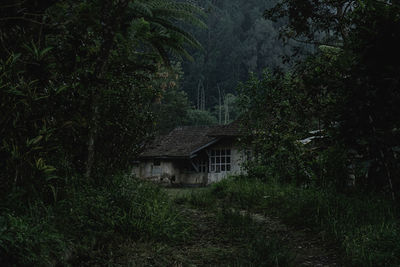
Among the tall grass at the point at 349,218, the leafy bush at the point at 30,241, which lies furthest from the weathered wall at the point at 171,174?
the leafy bush at the point at 30,241

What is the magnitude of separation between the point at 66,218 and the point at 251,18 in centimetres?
6545

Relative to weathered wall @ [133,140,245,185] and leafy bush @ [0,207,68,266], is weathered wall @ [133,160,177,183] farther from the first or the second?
leafy bush @ [0,207,68,266]

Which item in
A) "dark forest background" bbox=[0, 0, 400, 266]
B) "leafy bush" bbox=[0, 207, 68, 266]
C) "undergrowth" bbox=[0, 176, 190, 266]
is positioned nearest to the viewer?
"leafy bush" bbox=[0, 207, 68, 266]

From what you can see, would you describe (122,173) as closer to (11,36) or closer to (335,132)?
(11,36)

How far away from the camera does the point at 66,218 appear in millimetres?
3805

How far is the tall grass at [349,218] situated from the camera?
3.61 meters

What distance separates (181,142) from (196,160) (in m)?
2.33

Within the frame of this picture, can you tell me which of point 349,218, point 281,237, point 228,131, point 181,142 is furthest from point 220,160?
point 349,218

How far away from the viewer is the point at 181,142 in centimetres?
2405

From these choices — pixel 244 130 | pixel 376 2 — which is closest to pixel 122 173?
pixel 376 2

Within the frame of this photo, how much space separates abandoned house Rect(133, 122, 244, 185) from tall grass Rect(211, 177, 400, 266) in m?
13.4

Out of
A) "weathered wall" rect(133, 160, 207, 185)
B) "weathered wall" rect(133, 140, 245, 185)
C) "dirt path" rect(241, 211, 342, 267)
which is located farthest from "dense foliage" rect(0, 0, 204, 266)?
"weathered wall" rect(133, 160, 207, 185)

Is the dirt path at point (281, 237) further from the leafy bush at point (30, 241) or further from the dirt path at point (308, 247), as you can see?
the leafy bush at point (30, 241)

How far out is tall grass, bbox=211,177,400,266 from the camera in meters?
3.61
